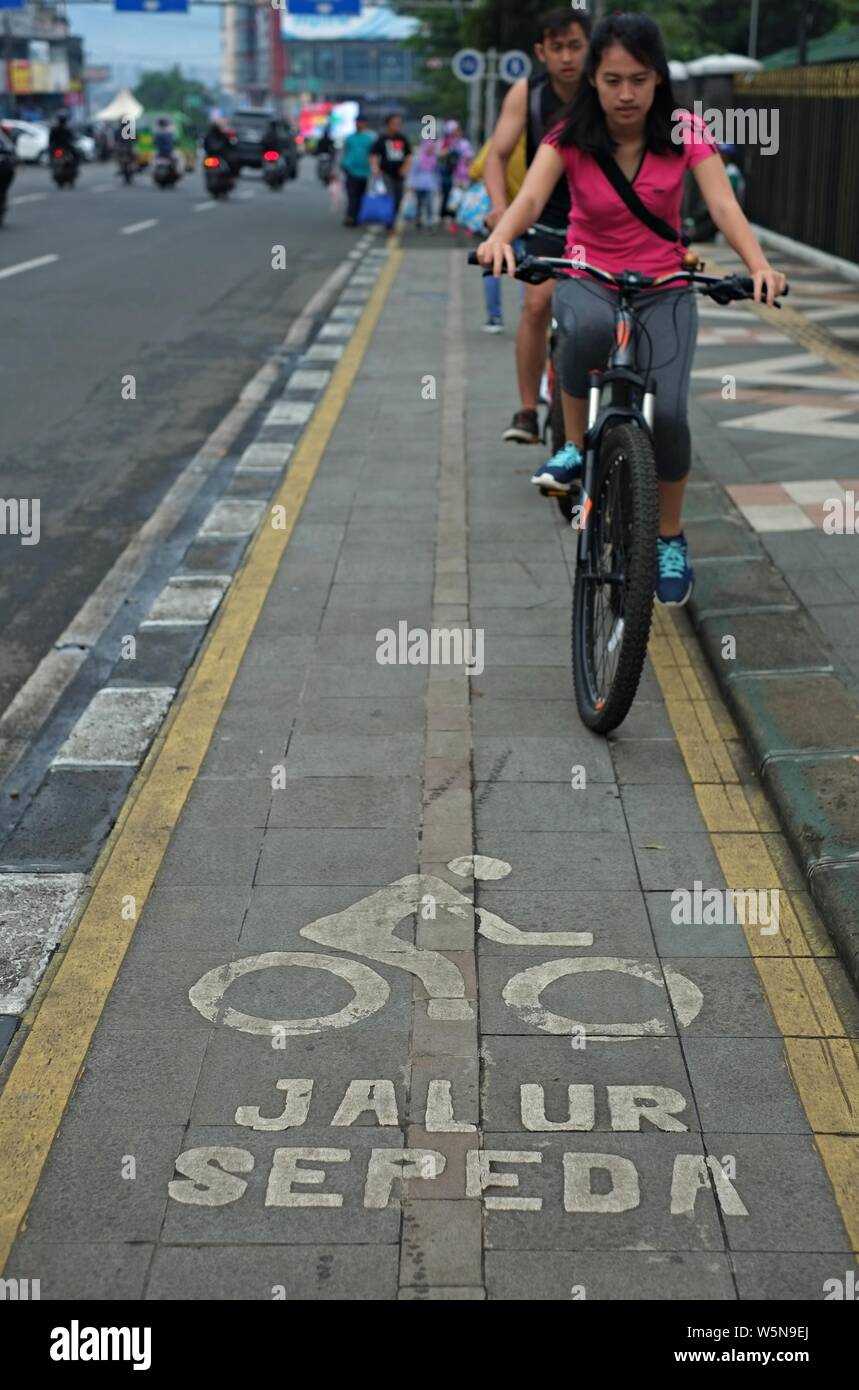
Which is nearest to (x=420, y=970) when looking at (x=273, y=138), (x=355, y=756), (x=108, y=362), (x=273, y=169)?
(x=355, y=756)

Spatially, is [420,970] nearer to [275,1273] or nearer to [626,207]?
[275,1273]

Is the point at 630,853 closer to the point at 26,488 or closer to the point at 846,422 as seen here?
the point at 26,488

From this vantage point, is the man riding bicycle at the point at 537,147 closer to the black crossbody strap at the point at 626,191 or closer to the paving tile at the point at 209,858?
the black crossbody strap at the point at 626,191

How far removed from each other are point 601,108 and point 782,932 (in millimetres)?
2631

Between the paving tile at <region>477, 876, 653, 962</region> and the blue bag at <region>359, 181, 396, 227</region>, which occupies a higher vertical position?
the blue bag at <region>359, 181, 396, 227</region>

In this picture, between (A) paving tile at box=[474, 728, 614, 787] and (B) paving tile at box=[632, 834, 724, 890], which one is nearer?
(B) paving tile at box=[632, 834, 724, 890]

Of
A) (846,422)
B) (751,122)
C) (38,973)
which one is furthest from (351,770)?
(751,122)

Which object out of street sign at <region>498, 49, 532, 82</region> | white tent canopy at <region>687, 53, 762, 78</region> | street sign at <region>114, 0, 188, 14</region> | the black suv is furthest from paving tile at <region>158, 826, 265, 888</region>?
street sign at <region>114, 0, 188, 14</region>

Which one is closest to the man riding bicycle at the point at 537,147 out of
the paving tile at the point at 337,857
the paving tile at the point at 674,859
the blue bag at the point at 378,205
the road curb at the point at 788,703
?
the road curb at the point at 788,703

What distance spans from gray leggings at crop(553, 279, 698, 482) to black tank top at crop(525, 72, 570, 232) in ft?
8.14

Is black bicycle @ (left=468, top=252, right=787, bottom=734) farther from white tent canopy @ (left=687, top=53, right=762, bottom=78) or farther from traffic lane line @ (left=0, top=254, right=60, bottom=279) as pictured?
white tent canopy @ (left=687, top=53, right=762, bottom=78)

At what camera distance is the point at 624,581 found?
5.04 m

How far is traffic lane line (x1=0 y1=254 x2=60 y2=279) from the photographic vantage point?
1931 centimetres

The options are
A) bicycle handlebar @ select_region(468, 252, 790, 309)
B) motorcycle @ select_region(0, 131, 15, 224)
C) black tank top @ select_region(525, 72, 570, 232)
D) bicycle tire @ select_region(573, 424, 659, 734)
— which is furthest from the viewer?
motorcycle @ select_region(0, 131, 15, 224)
